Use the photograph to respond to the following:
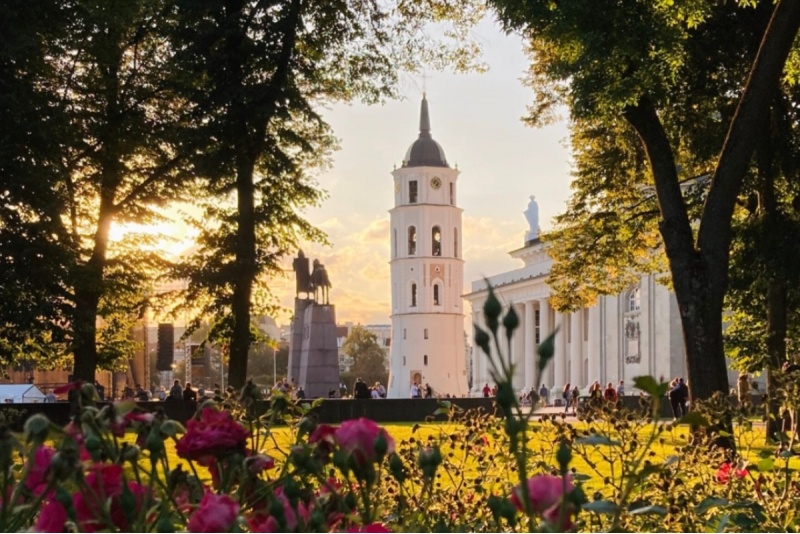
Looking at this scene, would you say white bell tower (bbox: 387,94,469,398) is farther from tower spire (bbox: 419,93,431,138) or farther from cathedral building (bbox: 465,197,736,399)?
cathedral building (bbox: 465,197,736,399)

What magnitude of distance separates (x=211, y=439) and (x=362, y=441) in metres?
0.39

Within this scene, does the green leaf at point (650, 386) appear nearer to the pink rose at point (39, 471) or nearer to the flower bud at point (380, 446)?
the flower bud at point (380, 446)

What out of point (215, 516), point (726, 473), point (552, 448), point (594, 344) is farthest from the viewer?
point (594, 344)

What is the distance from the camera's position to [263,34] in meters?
21.5

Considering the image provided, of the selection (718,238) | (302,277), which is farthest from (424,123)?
(718,238)

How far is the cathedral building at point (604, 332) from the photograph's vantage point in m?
62.6

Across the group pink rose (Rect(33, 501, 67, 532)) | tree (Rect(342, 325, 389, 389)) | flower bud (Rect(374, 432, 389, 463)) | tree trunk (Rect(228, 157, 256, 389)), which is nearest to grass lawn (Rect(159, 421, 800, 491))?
flower bud (Rect(374, 432, 389, 463))

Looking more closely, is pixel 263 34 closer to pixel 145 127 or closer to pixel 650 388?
pixel 145 127

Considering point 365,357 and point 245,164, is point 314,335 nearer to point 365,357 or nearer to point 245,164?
point 245,164

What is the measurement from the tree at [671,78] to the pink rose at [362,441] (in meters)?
11.7

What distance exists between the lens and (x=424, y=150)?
383 ft

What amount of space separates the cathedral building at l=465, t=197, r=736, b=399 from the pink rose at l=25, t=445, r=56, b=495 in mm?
46808

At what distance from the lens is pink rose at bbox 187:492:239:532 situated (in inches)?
81.7

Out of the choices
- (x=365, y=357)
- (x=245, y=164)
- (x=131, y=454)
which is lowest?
(x=131, y=454)
